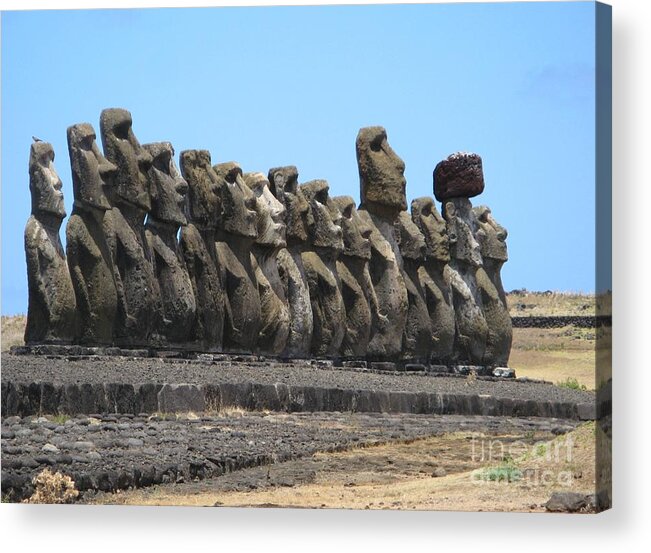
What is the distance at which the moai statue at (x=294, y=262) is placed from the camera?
85.9 ft

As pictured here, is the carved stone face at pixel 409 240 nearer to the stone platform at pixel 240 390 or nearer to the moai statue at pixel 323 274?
the moai statue at pixel 323 274

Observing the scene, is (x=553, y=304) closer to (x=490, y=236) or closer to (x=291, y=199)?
(x=291, y=199)

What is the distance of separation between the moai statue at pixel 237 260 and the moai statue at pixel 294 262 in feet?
3.87

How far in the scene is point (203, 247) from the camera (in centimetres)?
2428

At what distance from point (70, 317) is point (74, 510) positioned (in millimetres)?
6075

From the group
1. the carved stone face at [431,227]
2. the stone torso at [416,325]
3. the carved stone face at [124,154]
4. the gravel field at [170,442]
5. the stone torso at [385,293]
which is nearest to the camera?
the gravel field at [170,442]

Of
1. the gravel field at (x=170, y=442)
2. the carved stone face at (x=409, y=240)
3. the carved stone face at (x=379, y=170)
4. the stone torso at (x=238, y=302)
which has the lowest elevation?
the gravel field at (x=170, y=442)

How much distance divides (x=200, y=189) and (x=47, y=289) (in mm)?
3661

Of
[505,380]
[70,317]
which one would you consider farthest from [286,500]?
[505,380]

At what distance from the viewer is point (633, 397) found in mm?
15023

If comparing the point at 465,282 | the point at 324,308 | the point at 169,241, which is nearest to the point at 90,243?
the point at 169,241

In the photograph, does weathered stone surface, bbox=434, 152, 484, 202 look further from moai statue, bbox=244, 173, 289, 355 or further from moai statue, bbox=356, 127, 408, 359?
moai statue, bbox=244, 173, 289, 355

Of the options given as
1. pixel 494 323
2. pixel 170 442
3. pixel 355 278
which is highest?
pixel 355 278

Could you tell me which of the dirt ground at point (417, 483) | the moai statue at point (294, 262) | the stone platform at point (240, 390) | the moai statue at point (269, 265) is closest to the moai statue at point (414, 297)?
the moai statue at point (294, 262)
